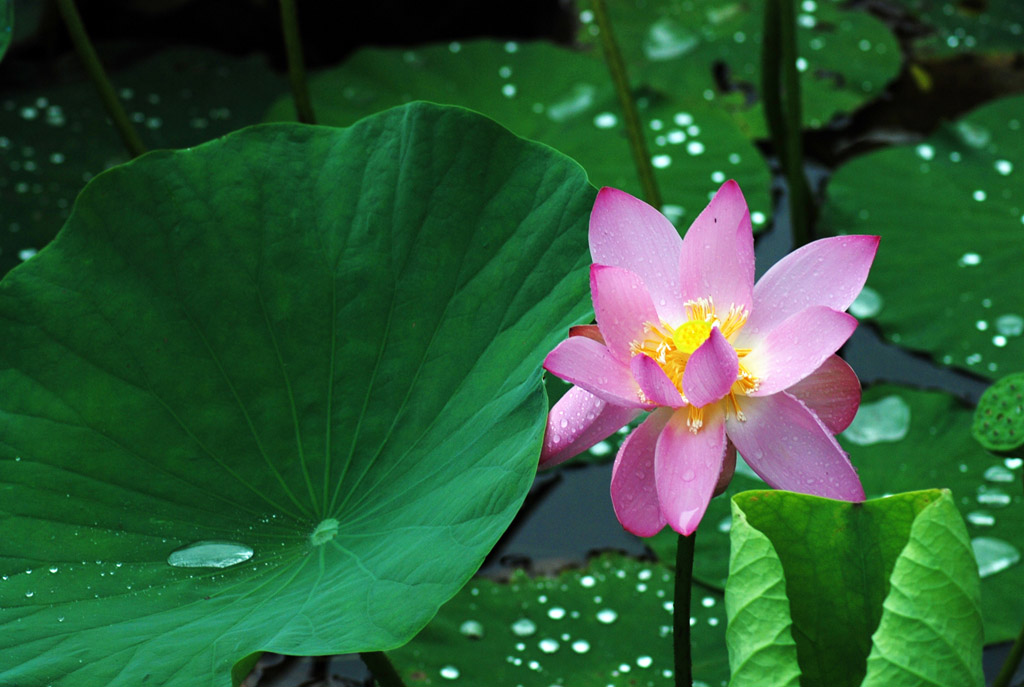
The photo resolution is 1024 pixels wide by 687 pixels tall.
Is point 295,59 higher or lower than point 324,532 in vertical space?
higher

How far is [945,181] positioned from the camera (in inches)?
67.7

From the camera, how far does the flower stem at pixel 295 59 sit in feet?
4.47

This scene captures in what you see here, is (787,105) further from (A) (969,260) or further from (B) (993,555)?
(B) (993,555)

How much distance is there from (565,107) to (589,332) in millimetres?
1227

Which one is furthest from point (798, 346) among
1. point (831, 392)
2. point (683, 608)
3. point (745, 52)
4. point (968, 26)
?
point (968, 26)

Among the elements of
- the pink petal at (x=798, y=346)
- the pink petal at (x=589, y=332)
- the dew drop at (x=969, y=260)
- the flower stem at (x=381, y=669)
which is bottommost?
the flower stem at (x=381, y=669)

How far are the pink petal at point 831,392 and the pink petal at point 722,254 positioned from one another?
80mm

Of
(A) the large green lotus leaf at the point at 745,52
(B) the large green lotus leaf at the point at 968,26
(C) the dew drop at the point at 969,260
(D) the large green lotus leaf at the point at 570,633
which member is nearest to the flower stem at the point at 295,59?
(D) the large green lotus leaf at the point at 570,633

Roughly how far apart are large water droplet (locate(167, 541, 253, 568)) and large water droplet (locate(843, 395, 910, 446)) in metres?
0.92

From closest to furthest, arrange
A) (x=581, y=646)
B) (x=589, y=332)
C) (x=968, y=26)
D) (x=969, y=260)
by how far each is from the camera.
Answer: (x=589, y=332)
(x=581, y=646)
(x=969, y=260)
(x=968, y=26)

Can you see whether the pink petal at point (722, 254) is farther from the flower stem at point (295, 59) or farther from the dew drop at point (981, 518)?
the flower stem at point (295, 59)

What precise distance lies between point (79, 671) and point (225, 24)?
2131mm

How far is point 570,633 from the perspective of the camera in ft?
3.77

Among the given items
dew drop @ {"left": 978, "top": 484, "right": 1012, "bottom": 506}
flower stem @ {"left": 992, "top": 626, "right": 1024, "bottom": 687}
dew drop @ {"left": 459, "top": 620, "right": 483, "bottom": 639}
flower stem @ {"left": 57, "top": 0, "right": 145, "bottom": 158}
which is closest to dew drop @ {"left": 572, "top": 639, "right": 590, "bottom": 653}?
dew drop @ {"left": 459, "top": 620, "right": 483, "bottom": 639}
